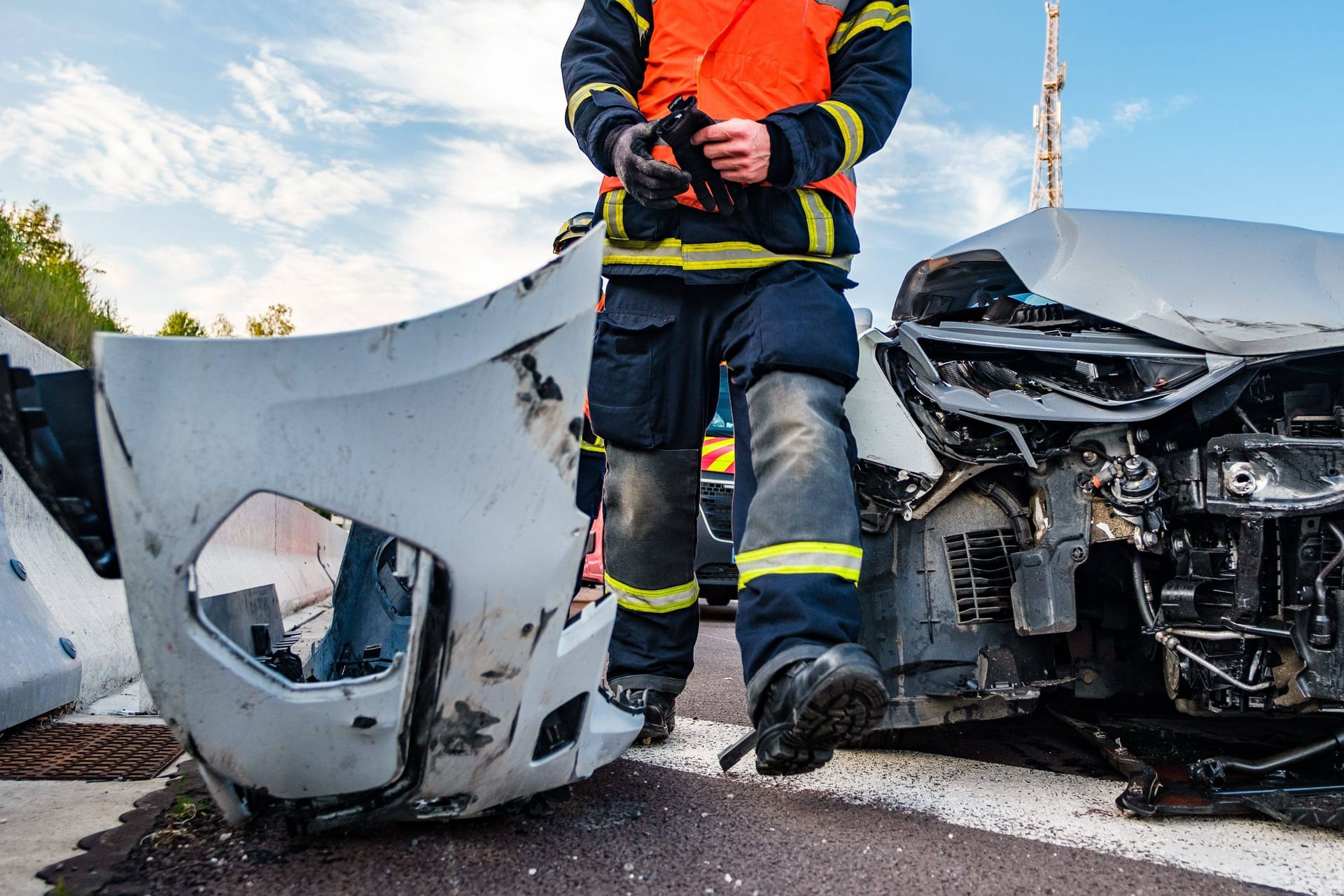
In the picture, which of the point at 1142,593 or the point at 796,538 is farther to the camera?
the point at 1142,593

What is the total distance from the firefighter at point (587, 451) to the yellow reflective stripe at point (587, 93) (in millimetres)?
358

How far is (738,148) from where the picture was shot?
2.08 m

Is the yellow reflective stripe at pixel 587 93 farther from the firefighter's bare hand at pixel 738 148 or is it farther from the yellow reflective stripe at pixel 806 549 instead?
the yellow reflective stripe at pixel 806 549

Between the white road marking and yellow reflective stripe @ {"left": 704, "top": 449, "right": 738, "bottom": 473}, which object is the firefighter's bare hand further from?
yellow reflective stripe @ {"left": 704, "top": 449, "right": 738, "bottom": 473}

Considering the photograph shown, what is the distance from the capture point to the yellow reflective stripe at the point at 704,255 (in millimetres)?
2262

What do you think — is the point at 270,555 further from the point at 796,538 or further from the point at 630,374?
the point at 796,538

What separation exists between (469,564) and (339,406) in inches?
11.5

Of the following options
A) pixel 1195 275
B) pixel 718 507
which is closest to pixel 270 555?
pixel 718 507

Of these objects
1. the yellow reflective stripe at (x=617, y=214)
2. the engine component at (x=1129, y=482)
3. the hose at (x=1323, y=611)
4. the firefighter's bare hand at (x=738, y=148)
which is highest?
the firefighter's bare hand at (x=738, y=148)

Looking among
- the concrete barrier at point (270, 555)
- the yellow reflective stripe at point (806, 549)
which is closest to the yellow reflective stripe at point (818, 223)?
the yellow reflective stripe at point (806, 549)

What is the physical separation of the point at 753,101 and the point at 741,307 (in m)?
0.51

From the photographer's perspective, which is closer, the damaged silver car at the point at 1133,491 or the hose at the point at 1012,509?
the damaged silver car at the point at 1133,491

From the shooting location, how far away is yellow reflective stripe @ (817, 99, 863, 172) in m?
2.23

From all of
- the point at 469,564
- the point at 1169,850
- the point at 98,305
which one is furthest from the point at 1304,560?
the point at 98,305
